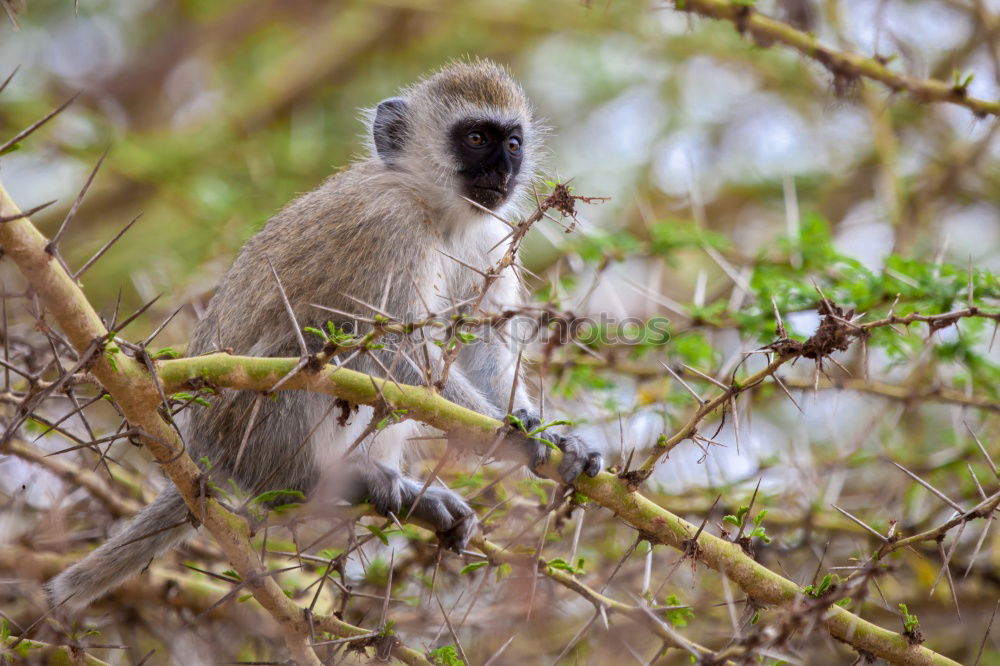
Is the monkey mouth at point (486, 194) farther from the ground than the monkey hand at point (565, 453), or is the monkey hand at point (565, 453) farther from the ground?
the monkey mouth at point (486, 194)

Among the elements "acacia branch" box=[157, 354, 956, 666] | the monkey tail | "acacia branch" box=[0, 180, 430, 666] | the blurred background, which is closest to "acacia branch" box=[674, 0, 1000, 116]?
the blurred background

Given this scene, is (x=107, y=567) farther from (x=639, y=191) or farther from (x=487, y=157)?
(x=639, y=191)

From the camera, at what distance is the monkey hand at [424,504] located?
3.50m

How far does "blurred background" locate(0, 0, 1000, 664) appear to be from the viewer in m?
4.16

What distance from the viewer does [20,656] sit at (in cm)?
282

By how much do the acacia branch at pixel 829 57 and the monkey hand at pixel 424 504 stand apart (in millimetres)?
A: 1940

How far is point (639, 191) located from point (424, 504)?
14.0 ft

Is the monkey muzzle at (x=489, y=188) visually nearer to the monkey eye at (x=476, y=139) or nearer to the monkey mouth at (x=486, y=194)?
the monkey mouth at (x=486, y=194)

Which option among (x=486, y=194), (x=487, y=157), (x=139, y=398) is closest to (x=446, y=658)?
(x=139, y=398)

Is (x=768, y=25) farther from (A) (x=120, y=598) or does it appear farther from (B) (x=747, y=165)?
(B) (x=747, y=165)

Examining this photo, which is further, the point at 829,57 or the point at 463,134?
the point at 463,134

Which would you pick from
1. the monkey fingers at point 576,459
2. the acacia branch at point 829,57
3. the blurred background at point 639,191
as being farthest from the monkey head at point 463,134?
the monkey fingers at point 576,459

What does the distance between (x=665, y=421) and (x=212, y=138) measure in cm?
423

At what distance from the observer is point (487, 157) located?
489 cm
